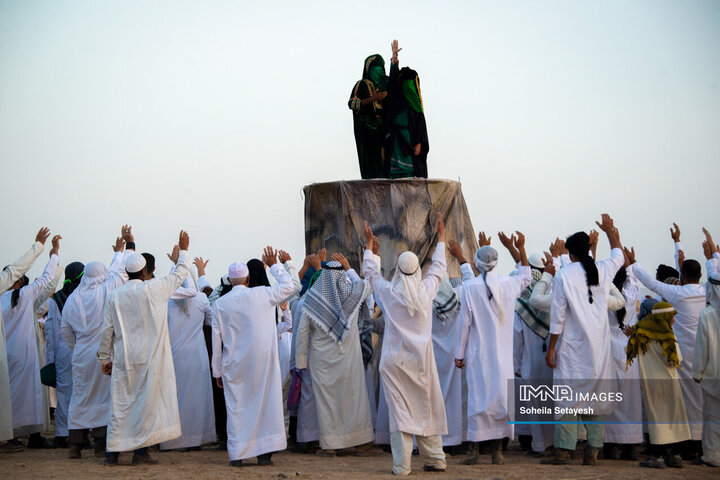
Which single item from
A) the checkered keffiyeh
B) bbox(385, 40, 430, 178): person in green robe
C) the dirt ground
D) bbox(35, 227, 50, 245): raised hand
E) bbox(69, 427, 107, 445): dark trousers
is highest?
bbox(385, 40, 430, 178): person in green robe

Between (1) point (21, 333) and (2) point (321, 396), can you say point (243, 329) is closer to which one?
(2) point (321, 396)

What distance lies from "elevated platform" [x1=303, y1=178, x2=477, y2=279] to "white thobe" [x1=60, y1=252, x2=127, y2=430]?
100 inches

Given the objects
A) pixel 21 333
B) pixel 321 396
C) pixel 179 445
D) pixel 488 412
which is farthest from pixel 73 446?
pixel 488 412

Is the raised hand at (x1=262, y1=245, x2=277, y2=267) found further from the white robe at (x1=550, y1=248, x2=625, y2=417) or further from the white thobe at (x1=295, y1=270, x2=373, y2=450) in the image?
the white robe at (x1=550, y1=248, x2=625, y2=417)

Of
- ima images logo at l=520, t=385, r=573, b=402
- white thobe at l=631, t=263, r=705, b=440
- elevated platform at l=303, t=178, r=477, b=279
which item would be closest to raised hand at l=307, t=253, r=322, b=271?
elevated platform at l=303, t=178, r=477, b=279

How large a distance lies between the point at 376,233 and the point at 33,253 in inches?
142

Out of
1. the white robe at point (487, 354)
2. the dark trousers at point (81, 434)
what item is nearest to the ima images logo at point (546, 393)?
the white robe at point (487, 354)

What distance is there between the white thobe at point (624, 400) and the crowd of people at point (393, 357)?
0.6 inches

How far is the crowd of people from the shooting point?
21.0ft

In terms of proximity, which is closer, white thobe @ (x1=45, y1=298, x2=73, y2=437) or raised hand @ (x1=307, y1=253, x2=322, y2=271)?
raised hand @ (x1=307, y1=253, x2=322, y2=271)

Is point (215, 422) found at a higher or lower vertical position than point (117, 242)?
lower

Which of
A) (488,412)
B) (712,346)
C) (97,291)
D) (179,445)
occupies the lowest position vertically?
(179,445)

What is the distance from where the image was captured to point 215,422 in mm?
8180

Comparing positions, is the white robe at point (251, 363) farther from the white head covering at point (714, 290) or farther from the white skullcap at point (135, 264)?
the white head covering at point (714, 290)
